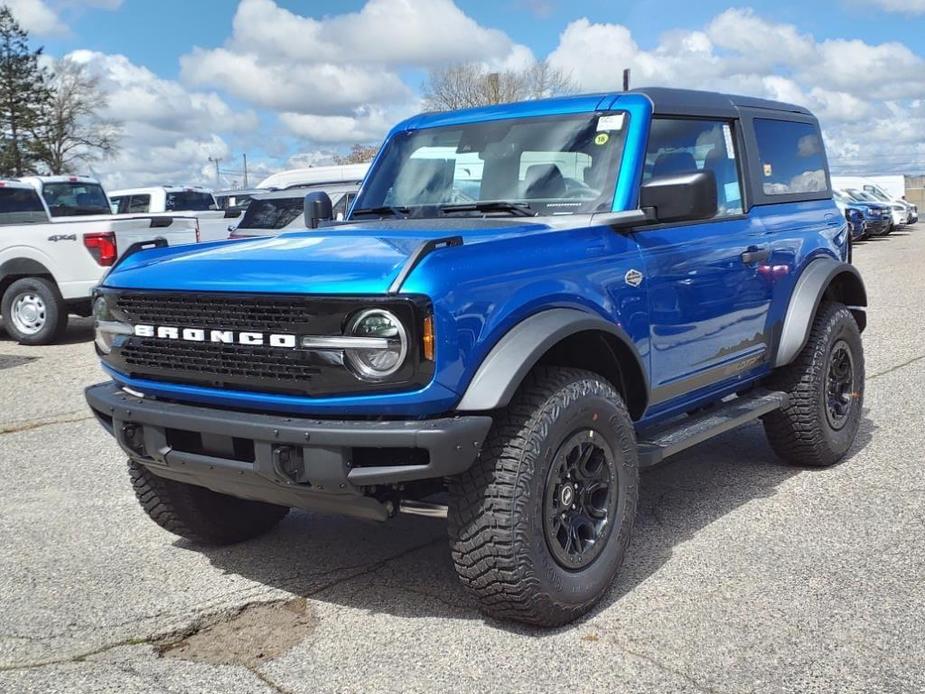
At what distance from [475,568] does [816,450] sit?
2.72 m

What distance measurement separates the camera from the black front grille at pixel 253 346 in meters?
3.15

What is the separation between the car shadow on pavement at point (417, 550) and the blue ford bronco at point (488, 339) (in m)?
0.20

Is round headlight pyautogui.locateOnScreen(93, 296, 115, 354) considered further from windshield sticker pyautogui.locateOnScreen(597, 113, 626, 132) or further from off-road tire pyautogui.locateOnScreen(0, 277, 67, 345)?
off-road tire pyautogui.locateOnScreen(0, 277, 67, 345)

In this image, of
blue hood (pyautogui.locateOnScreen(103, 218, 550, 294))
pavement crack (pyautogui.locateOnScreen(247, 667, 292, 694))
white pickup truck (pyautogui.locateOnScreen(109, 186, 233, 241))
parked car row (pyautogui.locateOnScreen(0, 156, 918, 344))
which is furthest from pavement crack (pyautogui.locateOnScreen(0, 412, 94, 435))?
white pickup truck (pyautogui.locateOnScreen(109, 186, 233, 241))

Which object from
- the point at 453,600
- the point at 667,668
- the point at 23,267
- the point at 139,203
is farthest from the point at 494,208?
the point at 139,203

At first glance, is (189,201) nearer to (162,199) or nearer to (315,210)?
(162,199)

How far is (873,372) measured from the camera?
836cm

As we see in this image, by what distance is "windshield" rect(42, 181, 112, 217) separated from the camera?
14.2m

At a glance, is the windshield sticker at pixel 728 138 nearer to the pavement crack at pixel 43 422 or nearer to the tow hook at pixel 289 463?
the tow hook at pixel 289 463

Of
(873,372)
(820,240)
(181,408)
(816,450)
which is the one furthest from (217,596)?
(873,372)

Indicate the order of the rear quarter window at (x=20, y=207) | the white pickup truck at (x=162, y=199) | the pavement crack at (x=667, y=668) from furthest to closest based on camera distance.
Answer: the white pickup truck at (x=162, y=199) < the rear quarter window at (x=20, y=207) < the pavement crack at (x=667, y=668)

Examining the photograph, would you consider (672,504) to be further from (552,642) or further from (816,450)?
(552,642)

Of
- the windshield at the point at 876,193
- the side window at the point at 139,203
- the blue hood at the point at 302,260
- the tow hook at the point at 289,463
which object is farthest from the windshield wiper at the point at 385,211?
the windshield at the point at 876,193

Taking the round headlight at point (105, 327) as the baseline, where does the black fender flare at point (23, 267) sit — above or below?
below
